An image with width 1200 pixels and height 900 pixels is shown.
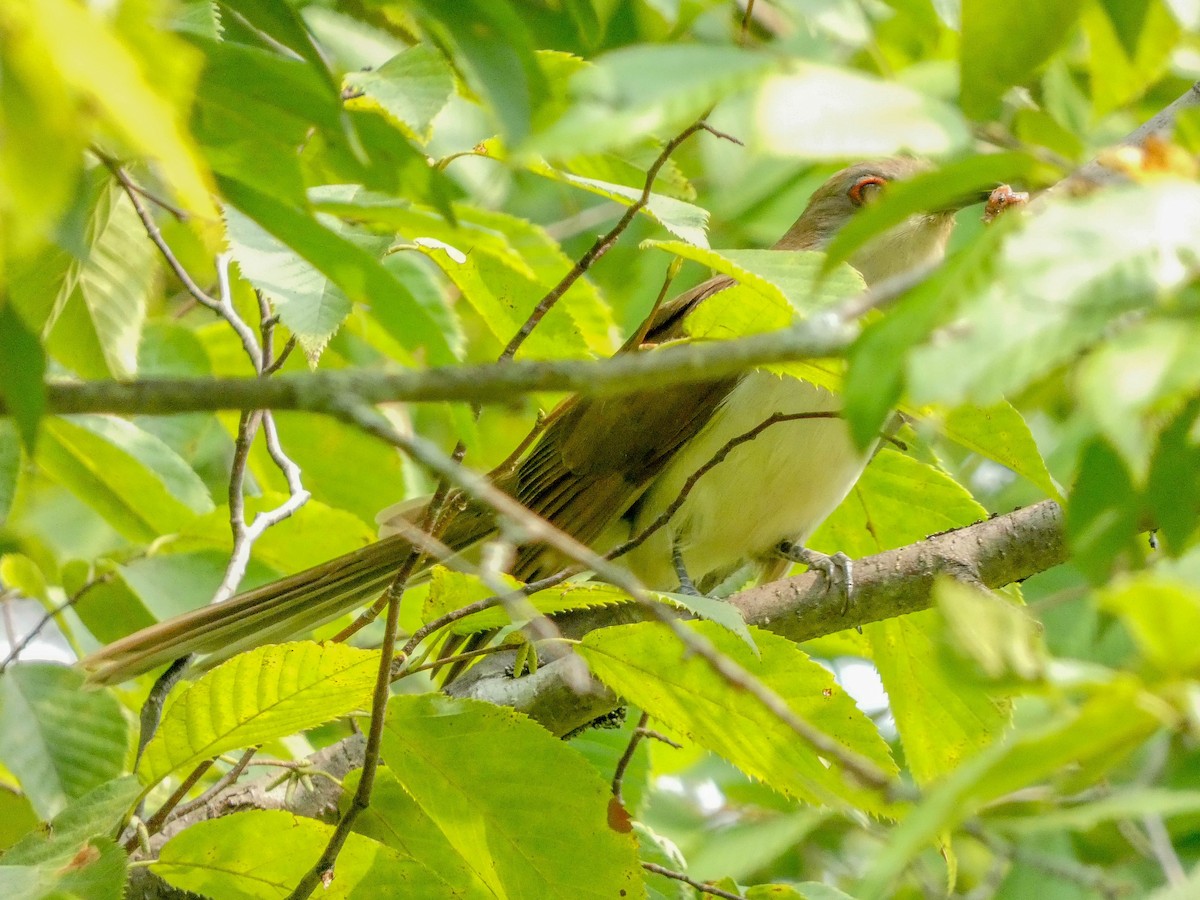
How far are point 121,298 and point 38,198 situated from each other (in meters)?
2.57

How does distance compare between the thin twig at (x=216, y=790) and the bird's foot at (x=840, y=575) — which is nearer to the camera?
the thin twig at (x=216, y=790)

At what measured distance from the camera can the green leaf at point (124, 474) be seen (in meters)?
3.58

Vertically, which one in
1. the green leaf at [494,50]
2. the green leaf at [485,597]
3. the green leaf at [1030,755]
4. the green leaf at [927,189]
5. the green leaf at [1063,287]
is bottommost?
the green leaf at [485,597]

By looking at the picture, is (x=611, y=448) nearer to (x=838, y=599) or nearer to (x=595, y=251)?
(x=838, y=599)

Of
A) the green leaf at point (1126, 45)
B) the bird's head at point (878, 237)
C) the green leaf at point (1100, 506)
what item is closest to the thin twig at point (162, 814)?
the green leaf at point (1100, 506)

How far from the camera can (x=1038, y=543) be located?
128 inches

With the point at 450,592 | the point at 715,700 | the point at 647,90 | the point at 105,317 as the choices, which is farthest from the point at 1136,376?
the point at 105,317

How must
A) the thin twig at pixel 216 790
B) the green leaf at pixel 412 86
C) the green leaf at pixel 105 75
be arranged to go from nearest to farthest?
the green leaf at pixel 105 75 < the green leaf at pixel 412 86 < the thin twig at pixel 216 790

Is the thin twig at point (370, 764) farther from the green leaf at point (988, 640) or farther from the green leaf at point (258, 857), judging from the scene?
the green leaf at point (988, 640)

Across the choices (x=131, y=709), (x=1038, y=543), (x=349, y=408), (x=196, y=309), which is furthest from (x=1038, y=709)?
(x=196, y=309)

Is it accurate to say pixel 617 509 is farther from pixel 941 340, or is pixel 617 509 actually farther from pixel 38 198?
pixel 38 198

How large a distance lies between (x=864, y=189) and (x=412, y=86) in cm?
295

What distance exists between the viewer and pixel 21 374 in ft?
4.89

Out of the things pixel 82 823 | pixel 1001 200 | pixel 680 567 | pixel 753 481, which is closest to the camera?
pixel 82 823
